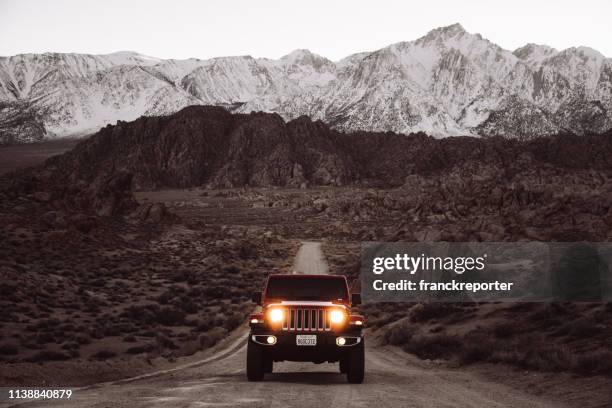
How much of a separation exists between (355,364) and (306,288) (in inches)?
77.7

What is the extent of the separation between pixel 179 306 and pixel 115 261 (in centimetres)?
2131

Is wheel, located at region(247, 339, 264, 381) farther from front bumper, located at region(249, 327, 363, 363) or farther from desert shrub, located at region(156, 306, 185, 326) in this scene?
desert shrub, located at region(156, 306, 185, 326)

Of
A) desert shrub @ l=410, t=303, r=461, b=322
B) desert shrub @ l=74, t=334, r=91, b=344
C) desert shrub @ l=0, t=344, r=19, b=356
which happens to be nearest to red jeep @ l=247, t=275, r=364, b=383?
desert shrub @ l=0, t=344, r=19, b=356

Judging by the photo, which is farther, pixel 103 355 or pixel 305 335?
pixel 103 355

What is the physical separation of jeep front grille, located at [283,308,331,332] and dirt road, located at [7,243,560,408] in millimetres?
1125

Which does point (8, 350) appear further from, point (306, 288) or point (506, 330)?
point (506, 330)

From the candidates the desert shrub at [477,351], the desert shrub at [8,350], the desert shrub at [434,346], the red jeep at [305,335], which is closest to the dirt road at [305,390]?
the red jeep at [305,335]

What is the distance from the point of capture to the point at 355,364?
15.9 metres

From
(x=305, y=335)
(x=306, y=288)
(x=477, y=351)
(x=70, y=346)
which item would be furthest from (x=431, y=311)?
(x=305, y=335)

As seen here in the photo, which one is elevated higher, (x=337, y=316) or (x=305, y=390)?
(x=337, y=316)

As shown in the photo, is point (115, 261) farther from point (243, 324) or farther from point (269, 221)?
point (269, 221)

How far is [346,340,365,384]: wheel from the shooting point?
15767 millimetres

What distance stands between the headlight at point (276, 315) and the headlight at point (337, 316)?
0.98 m

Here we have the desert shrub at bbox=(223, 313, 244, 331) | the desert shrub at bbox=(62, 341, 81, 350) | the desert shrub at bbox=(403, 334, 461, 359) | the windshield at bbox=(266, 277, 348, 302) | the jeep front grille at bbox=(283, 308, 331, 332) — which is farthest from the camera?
the desert shrub at bbox=(223, 313, 244, 331)
